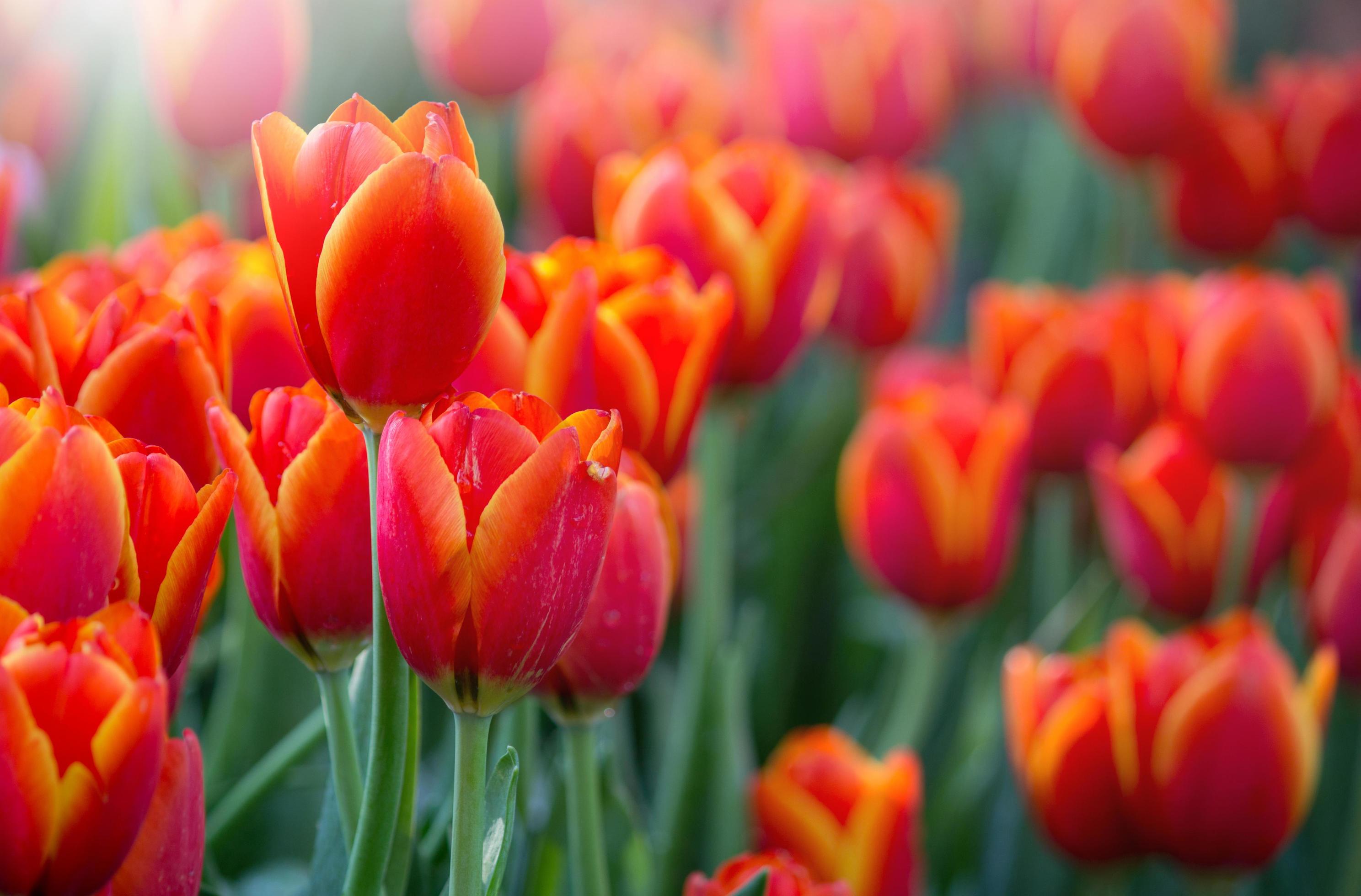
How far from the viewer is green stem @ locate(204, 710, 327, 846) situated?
412mm

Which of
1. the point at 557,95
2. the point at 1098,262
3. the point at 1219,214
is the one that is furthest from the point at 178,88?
the point at 1098,262

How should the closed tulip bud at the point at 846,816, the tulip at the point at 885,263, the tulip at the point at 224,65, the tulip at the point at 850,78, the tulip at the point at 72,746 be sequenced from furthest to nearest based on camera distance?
1. the tulip at the point at 850,78
2. the tulip at the point at 885,263
3. the tulip at the point at 224,65
4. the closed tulip bud at the point at 846,816
5. the tulip at the point at 72,746

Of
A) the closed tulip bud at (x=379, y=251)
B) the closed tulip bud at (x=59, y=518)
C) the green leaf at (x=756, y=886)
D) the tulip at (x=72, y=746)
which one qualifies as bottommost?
the green leaf at (x=756, y=886)

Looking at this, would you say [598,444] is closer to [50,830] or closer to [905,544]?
[50,830]

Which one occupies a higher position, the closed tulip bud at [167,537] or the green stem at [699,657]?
the closed tulip bud at [167,537]

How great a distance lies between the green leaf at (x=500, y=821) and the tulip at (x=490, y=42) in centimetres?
67

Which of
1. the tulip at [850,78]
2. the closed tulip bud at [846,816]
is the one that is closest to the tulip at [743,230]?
the closed tulip bud at [846,816]

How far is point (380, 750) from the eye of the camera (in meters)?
0.29

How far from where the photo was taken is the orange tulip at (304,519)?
293mm

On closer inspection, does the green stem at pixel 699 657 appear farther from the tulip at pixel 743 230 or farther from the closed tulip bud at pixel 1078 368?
the closed tulip bud at pixel 1078 368

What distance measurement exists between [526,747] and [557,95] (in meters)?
0.51

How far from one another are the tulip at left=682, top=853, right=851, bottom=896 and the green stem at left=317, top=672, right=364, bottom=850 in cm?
10

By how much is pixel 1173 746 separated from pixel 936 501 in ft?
0.60

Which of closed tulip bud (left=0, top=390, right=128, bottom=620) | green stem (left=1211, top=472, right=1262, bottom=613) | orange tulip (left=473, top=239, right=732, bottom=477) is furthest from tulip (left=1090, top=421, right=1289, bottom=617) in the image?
closed tulip bud (left=0, top=390, right=128, bottom=620)
